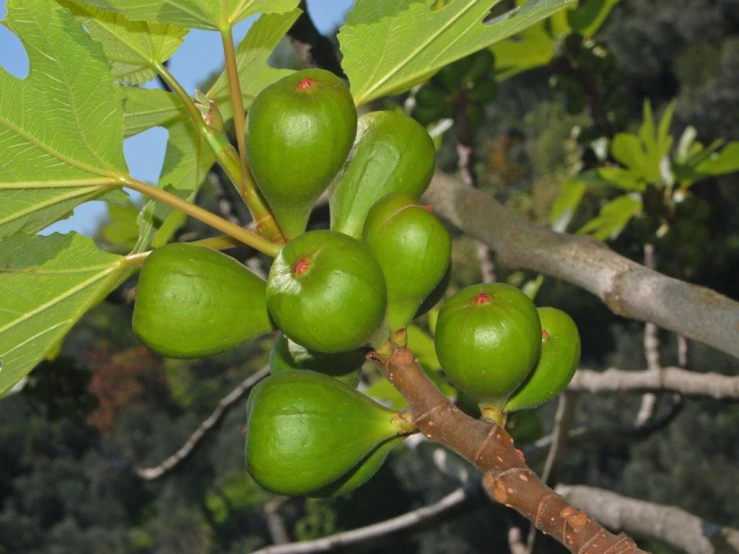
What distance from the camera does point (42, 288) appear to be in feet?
3.16

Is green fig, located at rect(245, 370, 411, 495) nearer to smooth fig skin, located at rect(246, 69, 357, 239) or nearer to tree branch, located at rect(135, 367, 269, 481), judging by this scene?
smooth fig skin, located at rect(246, 69, 357, 239)

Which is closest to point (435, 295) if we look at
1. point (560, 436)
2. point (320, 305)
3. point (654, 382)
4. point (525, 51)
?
point (320, 305)

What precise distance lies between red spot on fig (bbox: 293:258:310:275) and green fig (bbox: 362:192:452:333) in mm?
103

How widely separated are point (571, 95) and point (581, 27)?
298 millimetres

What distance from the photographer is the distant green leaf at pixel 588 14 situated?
2693 mm

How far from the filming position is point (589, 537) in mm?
665

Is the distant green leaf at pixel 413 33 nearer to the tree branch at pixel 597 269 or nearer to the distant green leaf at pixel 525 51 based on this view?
the tree branch at pixel 597 269

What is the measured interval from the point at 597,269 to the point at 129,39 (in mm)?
739

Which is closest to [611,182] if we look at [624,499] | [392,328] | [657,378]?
[657,378]

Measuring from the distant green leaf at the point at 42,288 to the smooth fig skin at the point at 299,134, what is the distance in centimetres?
25

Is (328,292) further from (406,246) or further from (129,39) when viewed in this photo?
(129,39)

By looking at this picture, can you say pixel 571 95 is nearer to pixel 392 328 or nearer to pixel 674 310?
pixel 674 310

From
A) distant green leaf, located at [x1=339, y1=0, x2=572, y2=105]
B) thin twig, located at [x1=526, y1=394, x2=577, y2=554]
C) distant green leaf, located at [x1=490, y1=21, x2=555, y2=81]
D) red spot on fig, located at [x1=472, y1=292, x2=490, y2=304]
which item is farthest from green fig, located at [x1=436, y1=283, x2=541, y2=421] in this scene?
distant green leaf, located at [x1=490, y1=21, x2=555, y2=81]

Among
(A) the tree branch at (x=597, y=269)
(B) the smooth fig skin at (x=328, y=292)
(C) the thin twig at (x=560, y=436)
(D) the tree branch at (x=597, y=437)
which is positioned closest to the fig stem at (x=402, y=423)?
(B) the smooth fig skin at (x=328, y=292)
